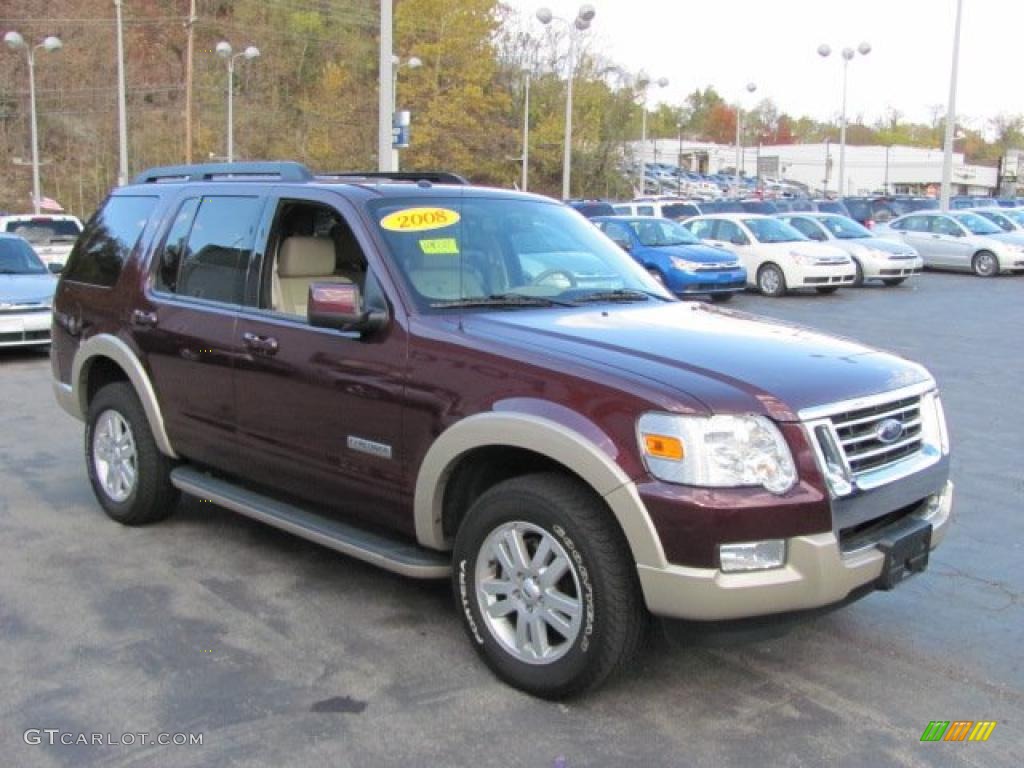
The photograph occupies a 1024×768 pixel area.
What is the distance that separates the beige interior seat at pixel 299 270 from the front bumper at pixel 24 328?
7802 millimetres

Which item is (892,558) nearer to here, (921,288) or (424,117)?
(921,288)

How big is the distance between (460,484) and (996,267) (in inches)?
981

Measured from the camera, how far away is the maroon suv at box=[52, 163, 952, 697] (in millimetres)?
3336

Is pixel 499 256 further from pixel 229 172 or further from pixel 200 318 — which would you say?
pixel 229 172

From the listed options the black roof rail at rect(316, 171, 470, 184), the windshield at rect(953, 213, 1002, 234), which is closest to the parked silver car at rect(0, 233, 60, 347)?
the black roof rail at rect(316, 171, 470, 184)

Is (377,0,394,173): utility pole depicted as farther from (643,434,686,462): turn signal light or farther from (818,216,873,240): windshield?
(643,434,686,462): turn signal light

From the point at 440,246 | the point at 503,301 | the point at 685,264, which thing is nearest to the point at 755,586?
the point at 503,301

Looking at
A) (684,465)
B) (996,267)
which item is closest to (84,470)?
(684,465)

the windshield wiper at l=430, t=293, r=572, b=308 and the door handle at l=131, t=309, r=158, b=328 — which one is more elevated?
the windshield wiper at l=430, t=293, r=572, b=308

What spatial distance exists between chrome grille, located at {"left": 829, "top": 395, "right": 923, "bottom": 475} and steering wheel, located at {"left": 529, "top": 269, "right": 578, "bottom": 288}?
61.7 inches

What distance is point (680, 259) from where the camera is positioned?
1916 centimetres

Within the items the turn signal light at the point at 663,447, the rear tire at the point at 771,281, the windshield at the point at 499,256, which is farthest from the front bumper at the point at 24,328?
the rear tire at the point at 771,281

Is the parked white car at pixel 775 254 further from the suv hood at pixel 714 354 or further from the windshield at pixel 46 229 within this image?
the suv hood at pixel 714 354

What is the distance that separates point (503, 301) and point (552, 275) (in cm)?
44
